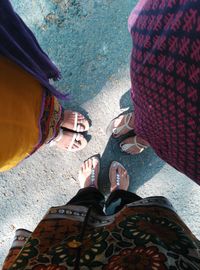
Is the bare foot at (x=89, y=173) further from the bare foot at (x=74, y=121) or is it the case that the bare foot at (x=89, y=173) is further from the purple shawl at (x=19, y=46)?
the purple shawl at (x=19, y=46)

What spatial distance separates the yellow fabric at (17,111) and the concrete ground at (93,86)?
520 millimetres

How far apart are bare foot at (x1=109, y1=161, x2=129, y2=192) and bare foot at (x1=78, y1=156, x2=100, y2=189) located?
0.07 m

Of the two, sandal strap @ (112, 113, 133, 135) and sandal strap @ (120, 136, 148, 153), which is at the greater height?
sandal strap @ (112, 113, 133, 135)

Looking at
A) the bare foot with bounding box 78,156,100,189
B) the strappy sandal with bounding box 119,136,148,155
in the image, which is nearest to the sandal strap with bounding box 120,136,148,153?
the strappy sandal with bounding box 119,136,148,155

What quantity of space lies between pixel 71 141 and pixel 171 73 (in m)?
0.88

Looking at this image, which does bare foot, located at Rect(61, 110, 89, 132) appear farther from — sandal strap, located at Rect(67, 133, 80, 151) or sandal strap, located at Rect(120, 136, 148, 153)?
sandal strap, located at Rect(120, 136, 148, 153)

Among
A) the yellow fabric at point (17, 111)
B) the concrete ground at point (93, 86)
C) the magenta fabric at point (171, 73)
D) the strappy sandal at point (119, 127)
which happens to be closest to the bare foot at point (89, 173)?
the concrete ground at point (93, 86)

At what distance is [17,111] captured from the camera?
2.77 ft

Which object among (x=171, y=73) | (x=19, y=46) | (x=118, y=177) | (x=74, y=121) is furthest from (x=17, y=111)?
(x=118, y=177)

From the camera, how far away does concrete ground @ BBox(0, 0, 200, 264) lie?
1.43m

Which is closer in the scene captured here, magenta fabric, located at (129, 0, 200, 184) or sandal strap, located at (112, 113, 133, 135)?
magenta fabric, located at (129, 0, 200, 184)

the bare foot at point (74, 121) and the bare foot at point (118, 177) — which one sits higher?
the bare foot at point (74, 121)

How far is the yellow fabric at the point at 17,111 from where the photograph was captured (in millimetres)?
805

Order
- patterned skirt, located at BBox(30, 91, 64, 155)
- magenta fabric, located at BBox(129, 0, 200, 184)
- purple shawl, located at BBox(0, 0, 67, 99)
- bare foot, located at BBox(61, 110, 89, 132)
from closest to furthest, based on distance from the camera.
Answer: magenta fabric, located at BBox(129, 0, 200, 184)
purple shawl, located at BBox(0, 0, 67, 99)
patterned skirt, located at BBox(30, 91, 64, 155)
bare foot, located at BBox(61, 110, 89, 132)
